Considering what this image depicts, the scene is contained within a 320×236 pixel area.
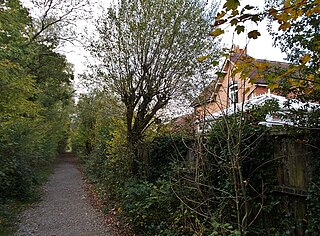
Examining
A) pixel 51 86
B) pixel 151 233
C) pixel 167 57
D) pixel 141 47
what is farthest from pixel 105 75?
pixel 51 86

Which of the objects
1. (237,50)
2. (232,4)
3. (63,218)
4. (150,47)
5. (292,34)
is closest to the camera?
(232,4)

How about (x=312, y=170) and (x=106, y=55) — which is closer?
(x=312, y=170)

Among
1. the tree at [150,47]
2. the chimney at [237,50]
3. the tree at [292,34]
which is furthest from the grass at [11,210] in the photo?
the tree at [292,34]

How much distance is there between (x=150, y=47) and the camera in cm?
812

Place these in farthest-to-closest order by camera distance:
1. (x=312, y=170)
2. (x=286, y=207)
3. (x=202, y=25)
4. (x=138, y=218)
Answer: (x=202, y=25) < (x=138, y=218) < (x=286, y=207) < (x=312, y=170)

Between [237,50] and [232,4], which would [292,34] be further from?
[232,4]

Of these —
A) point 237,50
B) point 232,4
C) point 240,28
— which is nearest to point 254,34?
point 240,28

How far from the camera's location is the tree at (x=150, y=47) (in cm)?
792

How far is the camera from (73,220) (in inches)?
286

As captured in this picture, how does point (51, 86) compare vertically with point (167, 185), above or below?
above

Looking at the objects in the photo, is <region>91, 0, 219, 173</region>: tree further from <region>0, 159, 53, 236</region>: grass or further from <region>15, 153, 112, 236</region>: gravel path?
<region>0, 159, 53, 236</region>: grass

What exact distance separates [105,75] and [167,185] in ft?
14.3

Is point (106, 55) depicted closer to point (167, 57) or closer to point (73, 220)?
point (167, 57)

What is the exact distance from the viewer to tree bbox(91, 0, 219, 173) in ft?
26.0
